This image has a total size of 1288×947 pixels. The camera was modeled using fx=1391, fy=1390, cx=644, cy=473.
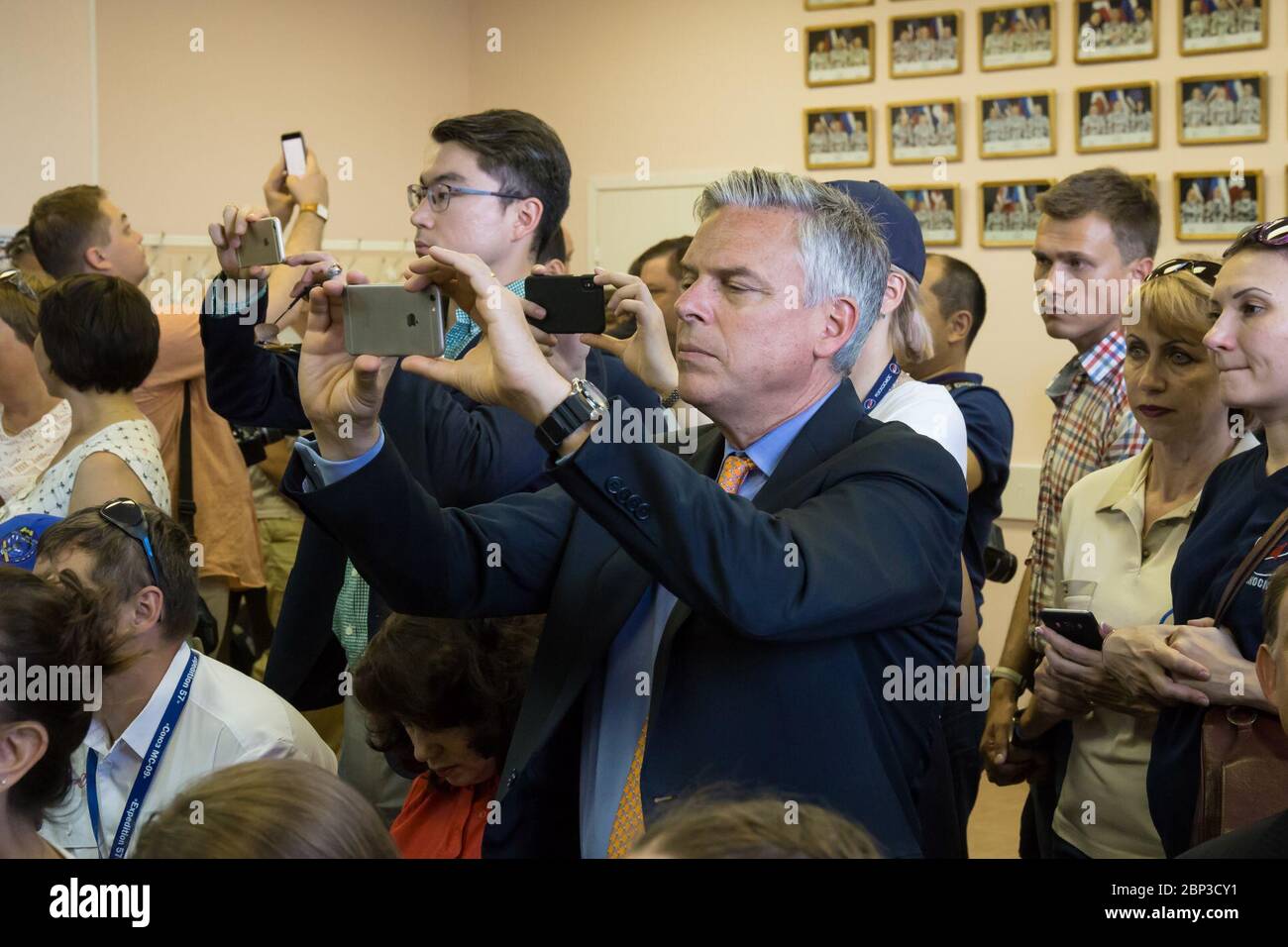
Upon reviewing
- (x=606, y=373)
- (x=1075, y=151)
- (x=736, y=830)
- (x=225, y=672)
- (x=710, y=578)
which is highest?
(x=1075, y=151)

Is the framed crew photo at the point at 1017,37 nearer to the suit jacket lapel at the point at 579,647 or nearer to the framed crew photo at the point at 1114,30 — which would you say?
the framed crew photo at the point at 1114,30

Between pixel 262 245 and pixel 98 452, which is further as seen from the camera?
pixel 98 452

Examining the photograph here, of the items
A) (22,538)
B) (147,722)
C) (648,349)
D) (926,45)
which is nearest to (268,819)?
(147,722)

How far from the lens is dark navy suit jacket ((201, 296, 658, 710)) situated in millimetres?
2090

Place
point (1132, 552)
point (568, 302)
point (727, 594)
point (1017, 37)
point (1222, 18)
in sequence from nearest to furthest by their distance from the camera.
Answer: point (727, 594) < point (568, 302) < point (1132, 552) < point (1222, 18) < point (1017, 37)

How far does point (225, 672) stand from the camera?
7.35ft

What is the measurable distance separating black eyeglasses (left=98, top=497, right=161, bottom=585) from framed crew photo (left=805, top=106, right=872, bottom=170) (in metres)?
4.34

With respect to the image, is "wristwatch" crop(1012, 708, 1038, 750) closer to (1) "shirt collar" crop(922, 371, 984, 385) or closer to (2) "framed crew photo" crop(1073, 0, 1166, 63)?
(1) "shirt collar" crop(922, 371, 984, 385)

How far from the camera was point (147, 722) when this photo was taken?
84.2 inches

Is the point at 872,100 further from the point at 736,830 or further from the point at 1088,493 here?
the point at 736,830

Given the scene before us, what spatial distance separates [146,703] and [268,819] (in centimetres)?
117

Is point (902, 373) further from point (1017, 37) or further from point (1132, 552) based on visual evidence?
point (1017, 37)
